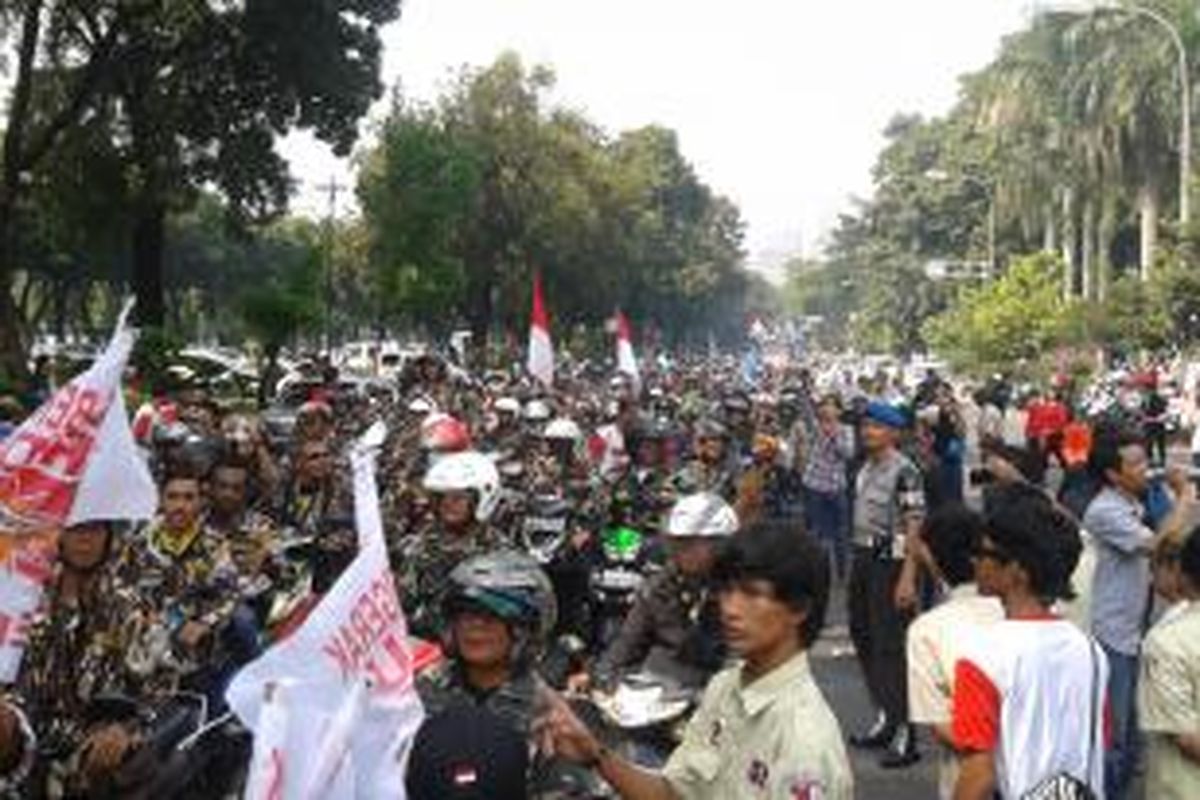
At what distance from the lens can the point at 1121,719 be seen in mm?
7711

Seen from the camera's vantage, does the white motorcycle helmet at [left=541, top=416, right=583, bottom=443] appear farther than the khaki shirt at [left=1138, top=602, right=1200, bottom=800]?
Yes

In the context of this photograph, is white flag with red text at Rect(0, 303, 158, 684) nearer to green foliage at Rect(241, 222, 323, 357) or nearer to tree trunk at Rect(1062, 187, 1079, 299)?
green foliage at Rect(241, 222, 323, 357)

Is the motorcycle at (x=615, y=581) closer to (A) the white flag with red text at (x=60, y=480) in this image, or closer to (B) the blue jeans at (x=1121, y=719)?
(B) the blue jeans at (x=1121, y=719)

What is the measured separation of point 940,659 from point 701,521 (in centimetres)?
136

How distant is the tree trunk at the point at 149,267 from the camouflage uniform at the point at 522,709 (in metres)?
35.9

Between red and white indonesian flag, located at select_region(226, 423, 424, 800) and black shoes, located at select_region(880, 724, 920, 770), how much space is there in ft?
17.2

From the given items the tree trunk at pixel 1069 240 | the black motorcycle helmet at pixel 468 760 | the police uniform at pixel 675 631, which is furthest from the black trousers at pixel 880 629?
the tree trunk at pixel 1069 240

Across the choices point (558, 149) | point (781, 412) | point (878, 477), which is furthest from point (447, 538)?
point (558, 149)

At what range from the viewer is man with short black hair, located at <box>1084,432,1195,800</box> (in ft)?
24.5

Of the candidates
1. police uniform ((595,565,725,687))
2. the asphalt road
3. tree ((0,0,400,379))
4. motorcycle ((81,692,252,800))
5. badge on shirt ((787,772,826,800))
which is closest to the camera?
badge on shirt ((787,772,826,800))

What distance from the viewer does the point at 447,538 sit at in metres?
Answer: 7.39

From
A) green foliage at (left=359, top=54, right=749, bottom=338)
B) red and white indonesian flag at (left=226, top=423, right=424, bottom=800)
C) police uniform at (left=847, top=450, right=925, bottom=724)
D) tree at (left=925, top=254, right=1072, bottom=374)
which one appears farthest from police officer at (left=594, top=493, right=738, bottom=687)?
tree at (left=925, top=254, right=1072, bottom=374)

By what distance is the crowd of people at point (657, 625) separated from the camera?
3846mm

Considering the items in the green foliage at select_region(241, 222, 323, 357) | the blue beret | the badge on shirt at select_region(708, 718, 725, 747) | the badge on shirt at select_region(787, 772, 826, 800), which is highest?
the green foliage at select_region(241, 222, 323, 357)
